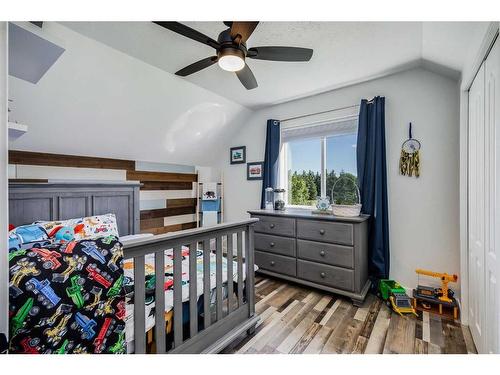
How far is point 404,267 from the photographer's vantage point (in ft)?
8.17

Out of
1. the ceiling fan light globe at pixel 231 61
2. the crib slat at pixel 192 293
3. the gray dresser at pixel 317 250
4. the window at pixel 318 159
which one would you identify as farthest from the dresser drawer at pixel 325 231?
the ceiling fan light globe at pixel 231 61

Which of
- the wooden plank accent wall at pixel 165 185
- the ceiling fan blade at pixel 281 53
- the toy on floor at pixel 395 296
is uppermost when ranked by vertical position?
the ceiling fan blade at pixel 281 53

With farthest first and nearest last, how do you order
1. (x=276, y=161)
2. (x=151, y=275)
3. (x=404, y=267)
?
(x=276, y=161) < (x=404, y=267) < (x=151, y=275)

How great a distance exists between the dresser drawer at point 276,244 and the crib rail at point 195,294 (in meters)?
0.94

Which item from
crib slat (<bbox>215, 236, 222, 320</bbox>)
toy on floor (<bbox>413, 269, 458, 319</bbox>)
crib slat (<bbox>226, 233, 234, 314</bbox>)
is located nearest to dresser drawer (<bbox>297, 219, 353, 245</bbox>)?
toy on floor (<bbox>413, 269, 458, 319</bbox>)

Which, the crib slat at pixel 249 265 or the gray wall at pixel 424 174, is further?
the gray wall at pixel 424 174

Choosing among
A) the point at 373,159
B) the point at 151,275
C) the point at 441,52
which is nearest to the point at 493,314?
the point at 373,159

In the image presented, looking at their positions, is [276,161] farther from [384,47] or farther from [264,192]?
[384,47]

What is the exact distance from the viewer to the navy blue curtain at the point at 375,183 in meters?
2.50

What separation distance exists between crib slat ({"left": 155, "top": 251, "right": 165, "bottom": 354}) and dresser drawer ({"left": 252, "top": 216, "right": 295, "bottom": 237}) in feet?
5.71

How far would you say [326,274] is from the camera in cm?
245

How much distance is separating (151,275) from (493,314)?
207 cm

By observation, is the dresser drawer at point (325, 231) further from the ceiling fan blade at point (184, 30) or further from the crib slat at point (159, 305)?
the ceiling fan blade at point (184, 30)

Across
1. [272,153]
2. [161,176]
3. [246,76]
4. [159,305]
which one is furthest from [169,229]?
[246,76]
